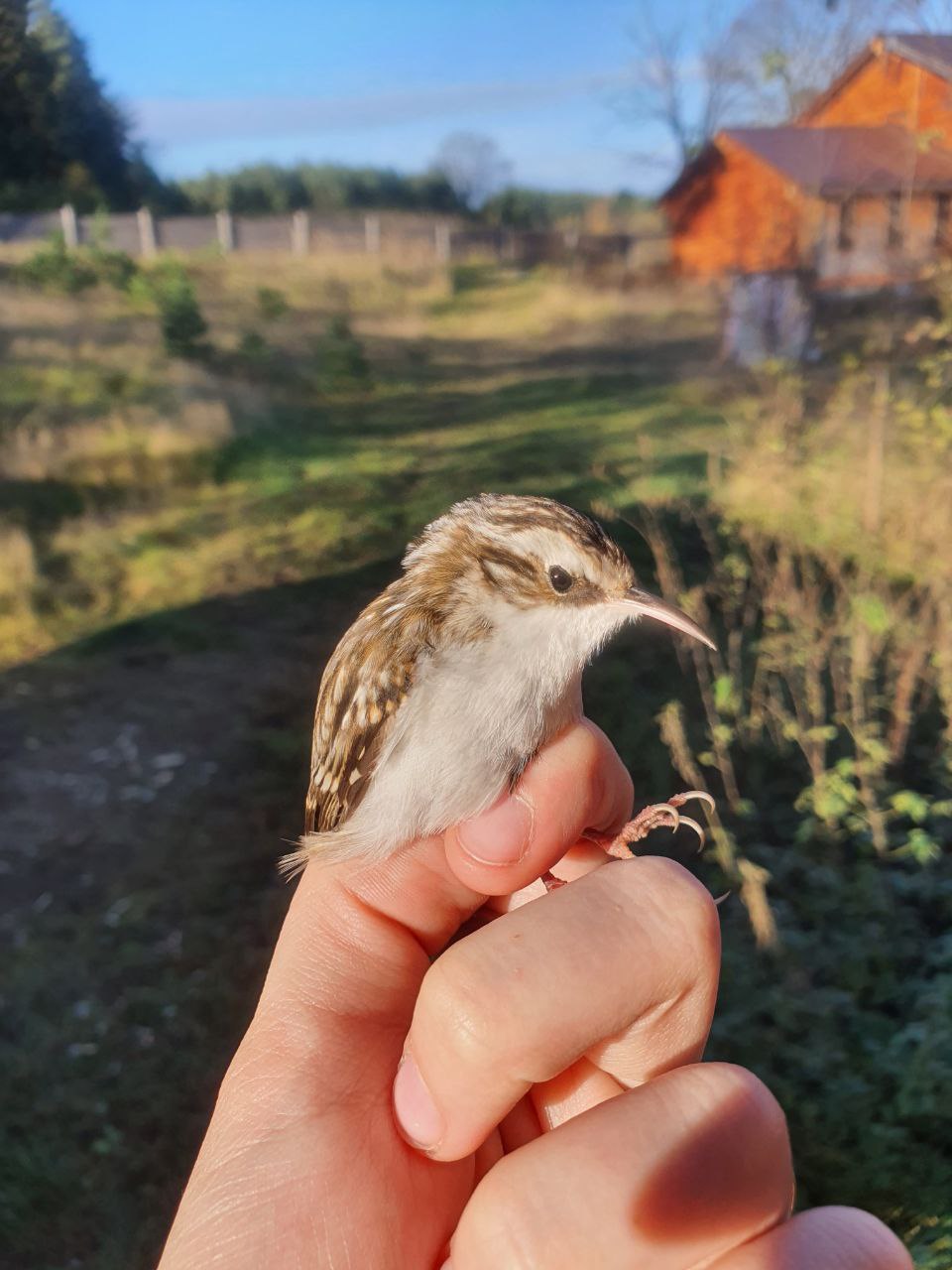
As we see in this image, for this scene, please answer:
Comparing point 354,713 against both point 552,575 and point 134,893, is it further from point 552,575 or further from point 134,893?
point 134,893

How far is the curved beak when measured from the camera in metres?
1.99

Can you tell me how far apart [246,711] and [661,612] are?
481 cm

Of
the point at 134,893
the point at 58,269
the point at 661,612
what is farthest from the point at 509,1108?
the point at 58,269

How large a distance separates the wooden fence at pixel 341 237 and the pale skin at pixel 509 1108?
6705 millimetres

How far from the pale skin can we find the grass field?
2005 mm

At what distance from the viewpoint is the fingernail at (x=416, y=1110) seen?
1.56m

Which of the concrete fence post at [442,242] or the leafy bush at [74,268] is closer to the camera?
the leafy bush at [74,268]

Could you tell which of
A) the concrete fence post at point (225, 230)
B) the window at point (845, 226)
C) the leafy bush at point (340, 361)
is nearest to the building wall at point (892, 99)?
the window at point (845, 226)

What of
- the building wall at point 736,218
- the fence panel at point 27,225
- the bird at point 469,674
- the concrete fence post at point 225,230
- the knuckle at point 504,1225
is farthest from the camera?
the concrete fence post at point 225,230

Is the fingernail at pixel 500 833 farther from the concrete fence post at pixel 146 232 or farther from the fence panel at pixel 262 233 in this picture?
the fence panel at pixel 262 233

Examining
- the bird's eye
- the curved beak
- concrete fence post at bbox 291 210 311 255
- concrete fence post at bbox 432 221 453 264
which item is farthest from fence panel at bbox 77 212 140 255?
concrete fence post at bbox 432 221 453 264

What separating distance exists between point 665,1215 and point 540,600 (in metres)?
1.19

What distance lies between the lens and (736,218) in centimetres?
1015

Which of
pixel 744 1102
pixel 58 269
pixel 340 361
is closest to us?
pixel 744 1102
